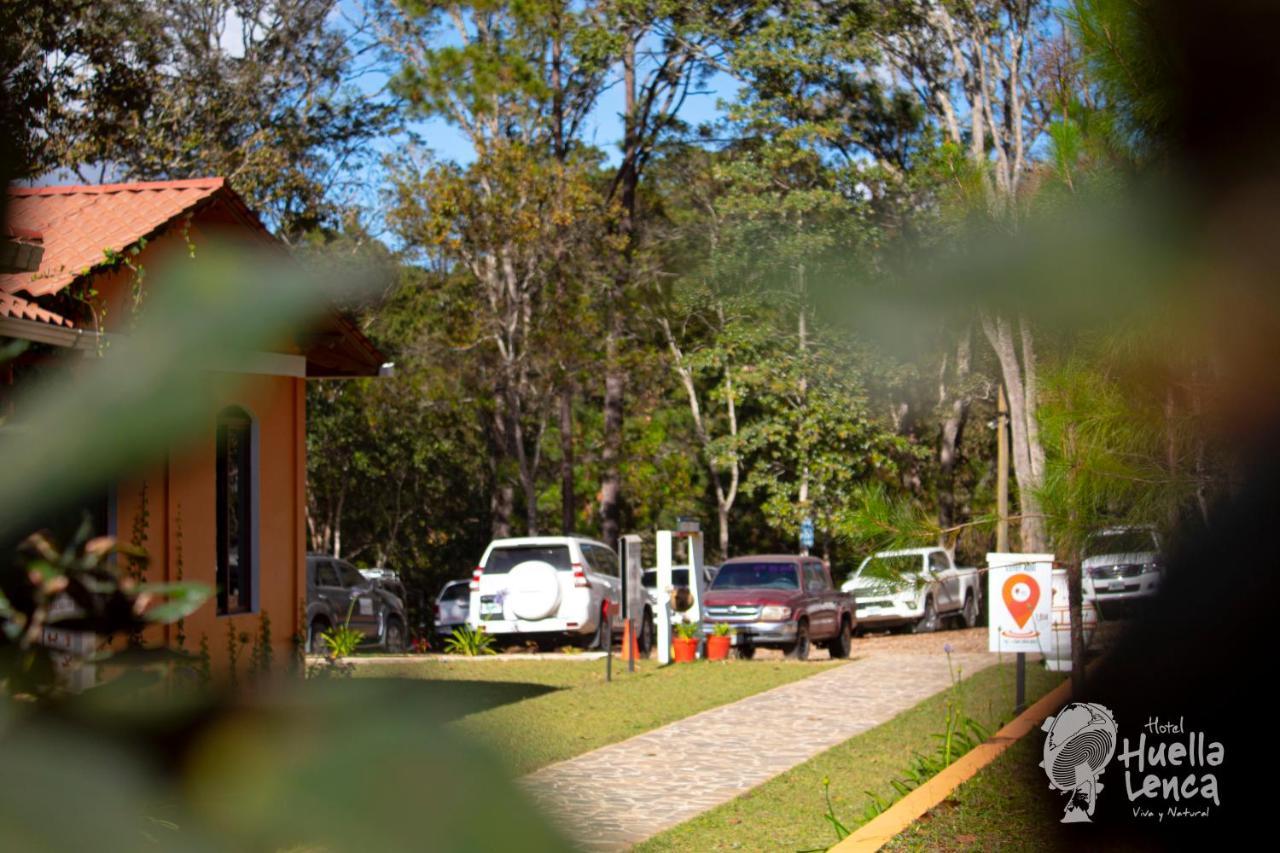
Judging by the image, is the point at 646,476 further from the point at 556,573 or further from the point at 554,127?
the point at 556,573

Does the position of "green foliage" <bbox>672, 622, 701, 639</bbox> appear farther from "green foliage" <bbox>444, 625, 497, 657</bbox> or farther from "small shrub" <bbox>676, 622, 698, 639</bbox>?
"green foliage" <bbox>444, 625, 497, 657</bbox>

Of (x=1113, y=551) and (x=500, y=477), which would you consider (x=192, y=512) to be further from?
(x=500, y=477)

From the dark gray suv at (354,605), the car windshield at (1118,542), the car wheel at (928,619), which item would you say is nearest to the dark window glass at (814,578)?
the car wheel at (928,619)

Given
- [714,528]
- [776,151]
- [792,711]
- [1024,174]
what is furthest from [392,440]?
[1024,174]

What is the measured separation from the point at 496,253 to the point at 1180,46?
21.2m

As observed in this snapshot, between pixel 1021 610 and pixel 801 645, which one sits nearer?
pixel 1021 610

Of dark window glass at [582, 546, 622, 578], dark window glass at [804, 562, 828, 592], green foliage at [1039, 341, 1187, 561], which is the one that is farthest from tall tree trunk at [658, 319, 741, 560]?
green foliage at [1039, 341, 1187, 561]

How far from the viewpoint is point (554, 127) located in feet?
78.0

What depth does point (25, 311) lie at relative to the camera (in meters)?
0.54

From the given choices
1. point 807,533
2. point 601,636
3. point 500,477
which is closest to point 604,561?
point 601,636

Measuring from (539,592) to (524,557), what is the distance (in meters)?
0.81

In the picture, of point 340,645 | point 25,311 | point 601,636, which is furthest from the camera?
point 601,636

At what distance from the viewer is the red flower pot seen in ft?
57.2

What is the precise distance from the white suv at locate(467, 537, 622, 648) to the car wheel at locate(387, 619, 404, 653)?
4.65 feet
